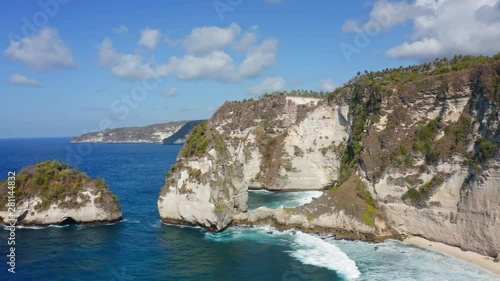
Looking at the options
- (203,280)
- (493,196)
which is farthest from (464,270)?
(203,280)

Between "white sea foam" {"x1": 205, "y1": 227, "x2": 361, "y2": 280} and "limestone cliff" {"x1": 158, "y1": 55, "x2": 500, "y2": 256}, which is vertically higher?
"limestone cliff" {"x1": 158, "y1": 55, "x2": 500, "y2": 256}

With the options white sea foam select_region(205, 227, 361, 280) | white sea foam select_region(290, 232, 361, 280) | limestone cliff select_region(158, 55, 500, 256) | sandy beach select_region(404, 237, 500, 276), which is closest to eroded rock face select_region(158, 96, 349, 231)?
limestone cliff select_region(158, 55, 500, 256)

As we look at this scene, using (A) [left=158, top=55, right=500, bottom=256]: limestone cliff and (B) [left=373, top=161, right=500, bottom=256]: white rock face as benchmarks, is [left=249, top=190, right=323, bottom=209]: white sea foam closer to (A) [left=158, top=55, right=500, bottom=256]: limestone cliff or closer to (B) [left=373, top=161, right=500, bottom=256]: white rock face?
(A) [left=158, top=55, right=500, bottom=256]: limestone cliff

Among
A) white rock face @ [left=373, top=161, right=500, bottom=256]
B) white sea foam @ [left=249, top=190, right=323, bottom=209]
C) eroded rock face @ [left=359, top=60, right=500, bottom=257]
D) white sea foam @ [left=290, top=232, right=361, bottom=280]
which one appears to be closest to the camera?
white sea foam @ [left=290, top=232, right=361, bottom=280]

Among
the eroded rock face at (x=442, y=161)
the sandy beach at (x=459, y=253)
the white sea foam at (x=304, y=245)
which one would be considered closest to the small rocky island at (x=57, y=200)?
the white sea foam at (x=304, y=245)

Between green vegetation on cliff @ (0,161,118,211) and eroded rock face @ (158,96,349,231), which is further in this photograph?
green vegetation on cliff @ (0,161,118,211)

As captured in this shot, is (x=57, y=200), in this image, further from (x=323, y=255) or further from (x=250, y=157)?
(x=250, y=157)
